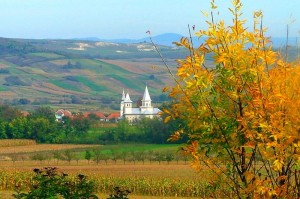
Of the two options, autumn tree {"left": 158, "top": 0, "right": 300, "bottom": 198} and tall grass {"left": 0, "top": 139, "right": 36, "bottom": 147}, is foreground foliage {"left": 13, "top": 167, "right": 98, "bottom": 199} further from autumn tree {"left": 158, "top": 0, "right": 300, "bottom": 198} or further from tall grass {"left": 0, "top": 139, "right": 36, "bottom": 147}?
tall grass {"left": 0, "top": 139, "right": 36, "bottom": 147}

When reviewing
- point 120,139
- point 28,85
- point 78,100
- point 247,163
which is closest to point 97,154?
point 120,139

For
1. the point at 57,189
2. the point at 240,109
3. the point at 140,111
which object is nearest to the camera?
the point at 240,109

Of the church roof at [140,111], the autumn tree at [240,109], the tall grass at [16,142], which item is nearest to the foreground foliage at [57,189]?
the autumn tree at [240,109]

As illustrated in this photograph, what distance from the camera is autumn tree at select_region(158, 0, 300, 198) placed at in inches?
305

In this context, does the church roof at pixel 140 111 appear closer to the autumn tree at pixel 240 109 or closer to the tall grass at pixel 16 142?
the tall grass at pixel 16 142

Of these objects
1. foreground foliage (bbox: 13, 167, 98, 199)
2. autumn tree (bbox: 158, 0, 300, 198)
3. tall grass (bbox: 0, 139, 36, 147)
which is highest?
autumn tree (bbox: 158, 0, 300, 198)

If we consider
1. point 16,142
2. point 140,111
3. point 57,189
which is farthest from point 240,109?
point 140,111

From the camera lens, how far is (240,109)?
8.38m

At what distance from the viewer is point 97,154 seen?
64250mm

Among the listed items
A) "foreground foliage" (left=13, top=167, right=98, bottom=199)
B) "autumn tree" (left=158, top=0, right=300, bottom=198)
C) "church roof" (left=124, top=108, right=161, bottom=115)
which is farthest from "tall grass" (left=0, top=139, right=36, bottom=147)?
"autumn tree" (left=158, top=0, right=300, bottom=198)

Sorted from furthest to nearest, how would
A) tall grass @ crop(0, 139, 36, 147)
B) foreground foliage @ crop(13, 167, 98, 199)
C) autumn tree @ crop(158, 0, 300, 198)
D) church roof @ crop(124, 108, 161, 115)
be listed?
church roof @ crop(124, 108, 161, 115), tall grass @ crop(0, 139, 36, 147), foreground foliage @ crop(13, 167, 98, 199), autumn tree @ crop(158, 0, 300, 198)

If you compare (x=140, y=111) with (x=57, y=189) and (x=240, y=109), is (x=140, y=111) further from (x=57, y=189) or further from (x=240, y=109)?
(x=240, y=109)

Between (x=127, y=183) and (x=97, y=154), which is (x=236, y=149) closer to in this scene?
(x=127, y=183)

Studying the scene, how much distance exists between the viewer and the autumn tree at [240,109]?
25.4 ft
